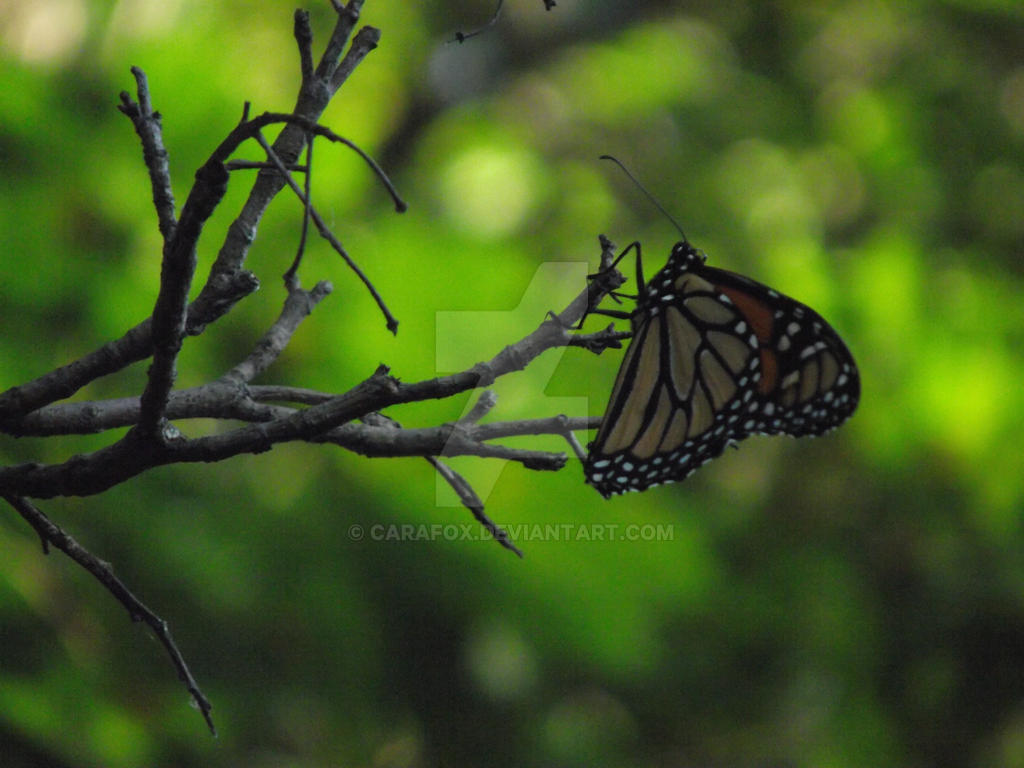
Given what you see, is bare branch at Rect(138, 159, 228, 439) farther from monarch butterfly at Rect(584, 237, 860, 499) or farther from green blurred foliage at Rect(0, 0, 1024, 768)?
green blurred foliage at Rect(0, 0, 1024, 768)

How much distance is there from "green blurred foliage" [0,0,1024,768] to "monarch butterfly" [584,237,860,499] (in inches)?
9.0

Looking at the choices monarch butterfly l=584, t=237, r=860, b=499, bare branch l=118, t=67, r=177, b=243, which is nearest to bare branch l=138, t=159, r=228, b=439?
bare branch l=118, t=67, r=177, b=243

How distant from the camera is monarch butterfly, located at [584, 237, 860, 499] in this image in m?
0.78

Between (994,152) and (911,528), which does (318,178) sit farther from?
(994,152)

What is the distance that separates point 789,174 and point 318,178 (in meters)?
1.28

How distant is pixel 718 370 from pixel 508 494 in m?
0.44

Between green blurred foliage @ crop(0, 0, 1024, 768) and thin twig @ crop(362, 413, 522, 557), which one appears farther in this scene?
green blurred foliage @ crop(0, 0, 1024, 768)

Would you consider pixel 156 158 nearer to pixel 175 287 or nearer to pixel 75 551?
pixel 175 287

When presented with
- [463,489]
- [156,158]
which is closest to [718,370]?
[463,489]

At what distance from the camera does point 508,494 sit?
1176 mm

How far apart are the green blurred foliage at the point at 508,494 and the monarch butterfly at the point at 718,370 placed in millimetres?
228

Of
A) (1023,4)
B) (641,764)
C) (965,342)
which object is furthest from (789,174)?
(641,764)

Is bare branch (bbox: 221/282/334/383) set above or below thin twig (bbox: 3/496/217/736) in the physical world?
above

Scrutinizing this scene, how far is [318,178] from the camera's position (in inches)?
53.2
